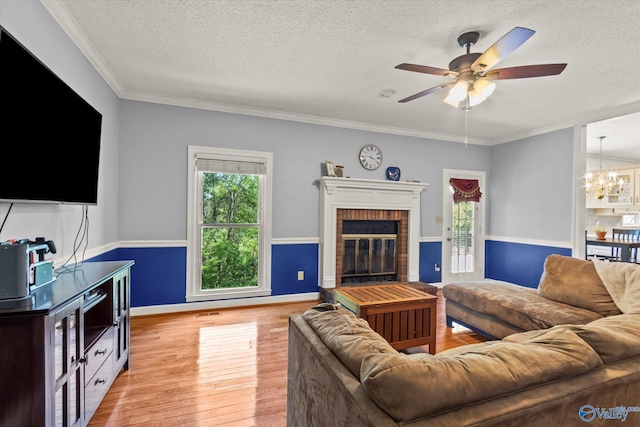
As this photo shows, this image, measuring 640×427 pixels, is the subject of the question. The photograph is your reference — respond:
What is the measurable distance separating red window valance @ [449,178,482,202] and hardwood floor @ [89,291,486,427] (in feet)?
8.02

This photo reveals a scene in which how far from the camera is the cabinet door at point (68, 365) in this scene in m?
1.40

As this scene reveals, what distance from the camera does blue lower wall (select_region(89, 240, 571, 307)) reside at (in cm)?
363

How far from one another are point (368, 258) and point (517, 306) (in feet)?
7.56

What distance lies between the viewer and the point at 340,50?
2.61m

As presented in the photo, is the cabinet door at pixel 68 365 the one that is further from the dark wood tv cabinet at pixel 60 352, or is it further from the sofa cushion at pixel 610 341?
the sofa cushion at pixel 610 341

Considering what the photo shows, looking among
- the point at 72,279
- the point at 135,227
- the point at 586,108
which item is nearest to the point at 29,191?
the point at 72,279

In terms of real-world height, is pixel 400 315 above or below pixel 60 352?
below

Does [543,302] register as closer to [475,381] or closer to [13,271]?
[475,381]

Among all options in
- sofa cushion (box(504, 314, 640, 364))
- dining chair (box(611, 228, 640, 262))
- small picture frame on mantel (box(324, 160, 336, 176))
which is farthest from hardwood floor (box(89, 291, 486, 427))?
dining chair (box(611, 228, 640, 262))

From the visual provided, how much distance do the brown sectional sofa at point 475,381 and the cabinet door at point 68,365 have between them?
1.12m

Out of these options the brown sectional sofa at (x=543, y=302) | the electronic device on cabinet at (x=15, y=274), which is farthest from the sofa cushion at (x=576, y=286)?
the electronic device on cabinet at (x=15, y=274)

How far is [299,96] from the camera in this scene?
3.64 meters

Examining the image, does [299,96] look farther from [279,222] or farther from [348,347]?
[348,347]

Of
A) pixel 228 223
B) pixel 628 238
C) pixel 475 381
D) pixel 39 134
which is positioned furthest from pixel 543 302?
pixel 628 238
